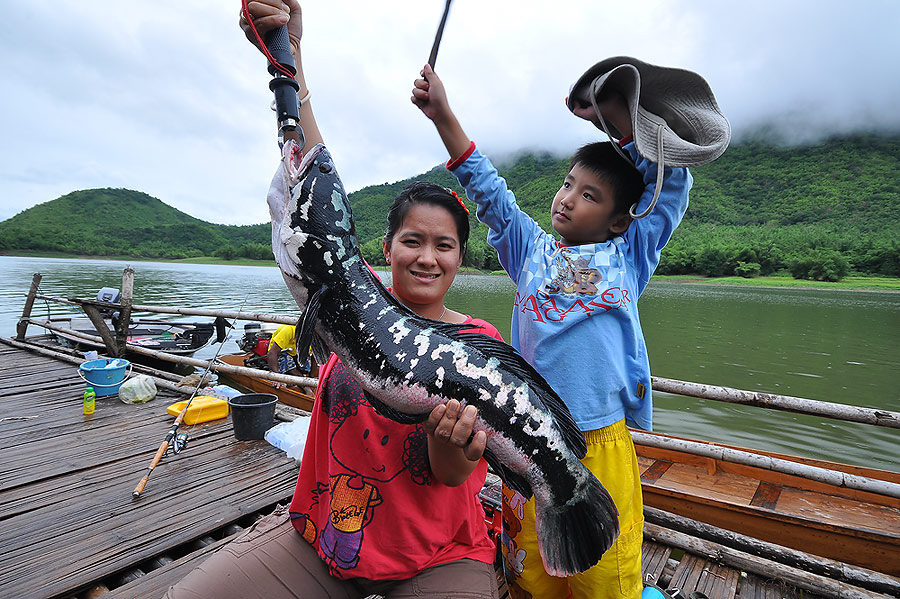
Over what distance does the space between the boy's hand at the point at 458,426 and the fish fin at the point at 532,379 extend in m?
0.25

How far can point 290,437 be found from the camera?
5059 millimetres

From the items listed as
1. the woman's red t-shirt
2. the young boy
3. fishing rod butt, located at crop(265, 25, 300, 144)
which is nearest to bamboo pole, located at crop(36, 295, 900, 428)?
the young boy

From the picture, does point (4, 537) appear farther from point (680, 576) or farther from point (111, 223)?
point (111, 223)

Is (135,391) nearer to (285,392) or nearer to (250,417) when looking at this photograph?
(285,392)

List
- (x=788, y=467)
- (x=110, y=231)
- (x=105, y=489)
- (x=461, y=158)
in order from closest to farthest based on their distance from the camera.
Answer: (x=461, y=158)
(x=788, y=467)
(x=105, y=489)
(x=110, y=231)

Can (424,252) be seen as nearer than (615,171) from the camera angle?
Yes

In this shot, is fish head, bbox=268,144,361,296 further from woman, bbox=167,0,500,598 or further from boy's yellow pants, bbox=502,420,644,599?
boy's yellow pants, bbox=502,420,644,599

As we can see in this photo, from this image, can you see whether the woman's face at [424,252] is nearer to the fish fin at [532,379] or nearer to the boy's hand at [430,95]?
the fish fin at [532,379]

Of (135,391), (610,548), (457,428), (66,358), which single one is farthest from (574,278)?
(66,358)

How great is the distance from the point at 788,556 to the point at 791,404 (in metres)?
1.11

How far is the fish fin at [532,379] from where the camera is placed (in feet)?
5.65

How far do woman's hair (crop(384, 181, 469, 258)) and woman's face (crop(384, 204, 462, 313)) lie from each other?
31 mm

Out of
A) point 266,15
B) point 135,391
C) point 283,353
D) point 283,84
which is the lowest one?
point 283,353

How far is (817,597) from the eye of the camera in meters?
2.80
